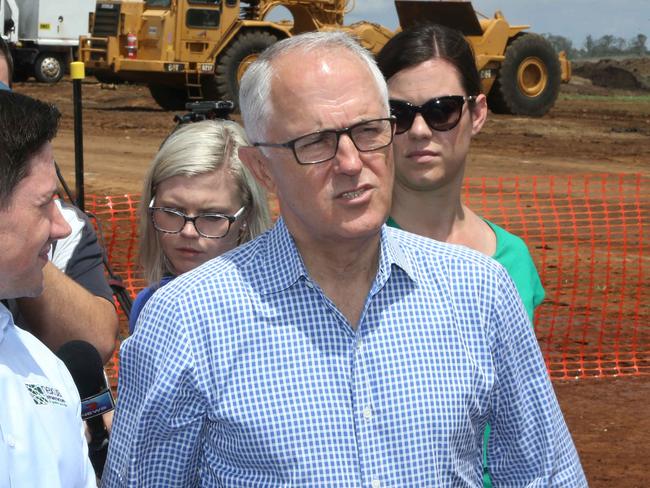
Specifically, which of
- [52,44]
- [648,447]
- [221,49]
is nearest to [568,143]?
[221,49]

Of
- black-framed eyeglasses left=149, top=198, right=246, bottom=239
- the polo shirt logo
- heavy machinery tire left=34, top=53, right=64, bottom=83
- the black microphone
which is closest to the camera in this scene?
the polo shirt logo

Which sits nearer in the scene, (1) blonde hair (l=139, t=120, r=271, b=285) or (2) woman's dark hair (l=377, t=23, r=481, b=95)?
(1) blonde hair (l=139, t=120, r=271, b=285)

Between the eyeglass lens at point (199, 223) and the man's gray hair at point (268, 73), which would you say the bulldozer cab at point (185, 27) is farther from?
the man's gray hair at point (268, 73)

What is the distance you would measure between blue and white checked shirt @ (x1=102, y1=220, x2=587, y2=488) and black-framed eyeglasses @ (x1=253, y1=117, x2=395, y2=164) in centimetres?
20

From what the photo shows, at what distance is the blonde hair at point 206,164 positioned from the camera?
330 centimetres

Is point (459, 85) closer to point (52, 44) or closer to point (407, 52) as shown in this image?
point (407, 52)

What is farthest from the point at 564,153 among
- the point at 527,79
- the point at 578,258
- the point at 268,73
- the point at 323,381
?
the point at 323,381

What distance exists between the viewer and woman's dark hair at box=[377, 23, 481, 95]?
354 cm

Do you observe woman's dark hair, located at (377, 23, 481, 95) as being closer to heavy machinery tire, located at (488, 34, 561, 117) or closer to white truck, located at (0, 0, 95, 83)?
heavy machinery tire, located at (488, 34, 561, 117)

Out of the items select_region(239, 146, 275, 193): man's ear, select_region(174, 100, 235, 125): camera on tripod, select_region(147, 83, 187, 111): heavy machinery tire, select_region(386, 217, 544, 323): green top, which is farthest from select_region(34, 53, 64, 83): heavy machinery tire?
select_region(239, 146, 275, 193): man's ear

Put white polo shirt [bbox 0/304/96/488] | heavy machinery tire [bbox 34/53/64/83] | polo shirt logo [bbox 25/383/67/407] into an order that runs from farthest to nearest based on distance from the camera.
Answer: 1. heavy machinery tire [bbox 34/53/64/83]
2. polo shirt logo [bbox 25/383/67/407]
3. white polo shirt [bbox 0/304/96/488]

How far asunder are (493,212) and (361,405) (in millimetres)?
11741

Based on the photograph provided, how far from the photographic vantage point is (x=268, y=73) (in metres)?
2.45

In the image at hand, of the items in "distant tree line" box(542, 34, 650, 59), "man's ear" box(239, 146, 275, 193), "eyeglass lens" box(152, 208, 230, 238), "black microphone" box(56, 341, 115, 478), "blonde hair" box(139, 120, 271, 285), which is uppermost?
"man's ear" box(239, 146, 275, 193)
